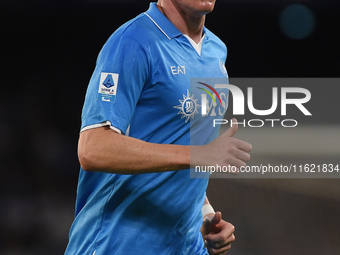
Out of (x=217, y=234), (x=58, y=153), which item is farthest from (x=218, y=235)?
(x=58, y=153)

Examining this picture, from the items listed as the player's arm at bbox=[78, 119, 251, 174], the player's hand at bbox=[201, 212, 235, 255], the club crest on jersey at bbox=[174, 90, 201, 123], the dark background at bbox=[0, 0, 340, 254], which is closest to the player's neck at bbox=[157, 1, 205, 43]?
the club crest on jersey at bbox=[174, 90, 201, 123]

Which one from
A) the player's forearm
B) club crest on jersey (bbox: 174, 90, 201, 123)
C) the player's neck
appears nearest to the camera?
the player's forearm

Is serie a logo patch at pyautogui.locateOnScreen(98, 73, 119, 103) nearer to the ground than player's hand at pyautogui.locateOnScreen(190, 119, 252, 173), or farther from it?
farther from it

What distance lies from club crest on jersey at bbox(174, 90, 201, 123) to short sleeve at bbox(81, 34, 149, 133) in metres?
0.14

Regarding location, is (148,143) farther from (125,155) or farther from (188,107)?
(188,107)

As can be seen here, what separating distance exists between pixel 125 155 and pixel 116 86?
17 cm

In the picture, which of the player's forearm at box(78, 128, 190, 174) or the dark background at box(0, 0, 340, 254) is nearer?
the player's forearm at box(78, 128, 190, 174)

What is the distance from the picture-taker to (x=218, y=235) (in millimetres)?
1295

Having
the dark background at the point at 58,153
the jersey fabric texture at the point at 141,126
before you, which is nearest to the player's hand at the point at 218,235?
the jersey fabric texture at the point at 141,126

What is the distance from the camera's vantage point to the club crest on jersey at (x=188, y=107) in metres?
1.10

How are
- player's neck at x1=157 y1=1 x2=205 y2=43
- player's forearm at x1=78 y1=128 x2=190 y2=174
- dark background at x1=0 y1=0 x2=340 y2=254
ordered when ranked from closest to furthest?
player's forearm at x1=78 y1=128 x2=190 y2=174 < player's neck at x1=157 y1=1 x2=205 y2=43 < dark background at x1=0 y1=0 x2=340 y2=254

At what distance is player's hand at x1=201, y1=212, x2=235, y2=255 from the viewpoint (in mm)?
1289

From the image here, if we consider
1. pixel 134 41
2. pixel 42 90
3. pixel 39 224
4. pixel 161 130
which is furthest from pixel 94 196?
pixel 42 90

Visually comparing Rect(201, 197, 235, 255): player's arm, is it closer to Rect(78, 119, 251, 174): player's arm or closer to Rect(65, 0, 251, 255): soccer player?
Rect(65, 0, 251, 255): soccer player
